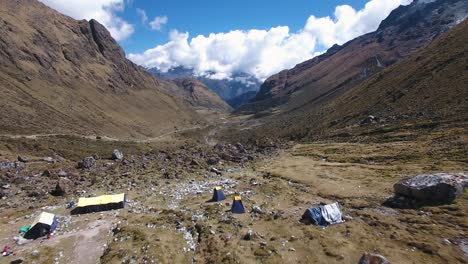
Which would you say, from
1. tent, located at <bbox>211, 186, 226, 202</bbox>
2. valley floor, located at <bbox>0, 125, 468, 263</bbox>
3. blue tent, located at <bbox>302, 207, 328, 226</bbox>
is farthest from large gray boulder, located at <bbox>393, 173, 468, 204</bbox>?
tent, located at <bbox>211, 186, 226, 202</bbox>

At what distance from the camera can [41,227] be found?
40062 mm

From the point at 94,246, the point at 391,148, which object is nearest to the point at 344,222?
the point at 94,246

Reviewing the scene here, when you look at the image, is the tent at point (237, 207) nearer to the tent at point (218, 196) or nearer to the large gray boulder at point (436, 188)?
the tent at point (218, 196)

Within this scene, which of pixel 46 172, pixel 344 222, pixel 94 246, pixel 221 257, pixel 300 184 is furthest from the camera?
pixel 46 172

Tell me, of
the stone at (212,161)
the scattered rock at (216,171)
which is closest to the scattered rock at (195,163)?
the stone at (212,161)

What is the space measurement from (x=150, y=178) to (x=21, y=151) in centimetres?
5836

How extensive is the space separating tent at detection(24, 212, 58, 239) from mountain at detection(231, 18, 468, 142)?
9268 centimetres

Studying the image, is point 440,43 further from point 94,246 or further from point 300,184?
point 94,246

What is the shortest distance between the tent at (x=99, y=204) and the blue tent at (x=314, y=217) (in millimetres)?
26455

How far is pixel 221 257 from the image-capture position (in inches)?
1342

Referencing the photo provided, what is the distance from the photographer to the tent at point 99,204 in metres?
48.2

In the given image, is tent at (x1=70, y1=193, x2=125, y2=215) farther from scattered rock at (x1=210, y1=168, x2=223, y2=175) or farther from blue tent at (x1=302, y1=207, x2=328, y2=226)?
blue tent at (x1=302, y1=207, x2=328, y2=226)

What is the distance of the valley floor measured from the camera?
34.4 m

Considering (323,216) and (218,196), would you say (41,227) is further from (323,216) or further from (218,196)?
(323,216)
